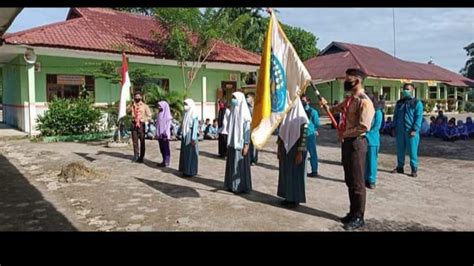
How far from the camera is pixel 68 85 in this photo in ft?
51.3

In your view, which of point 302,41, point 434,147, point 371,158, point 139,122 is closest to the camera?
point 371,158

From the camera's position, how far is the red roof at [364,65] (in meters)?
25.3

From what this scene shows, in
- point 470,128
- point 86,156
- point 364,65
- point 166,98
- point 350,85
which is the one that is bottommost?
point 86,156

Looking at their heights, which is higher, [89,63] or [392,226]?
[89,63]

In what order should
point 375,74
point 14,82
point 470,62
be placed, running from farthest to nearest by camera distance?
point 470,62 < point 375,74 < point 14,82

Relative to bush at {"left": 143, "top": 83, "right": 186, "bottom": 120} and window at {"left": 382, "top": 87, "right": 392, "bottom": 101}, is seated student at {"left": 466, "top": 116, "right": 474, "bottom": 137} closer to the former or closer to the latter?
bush at {"left": 143, "top": 83, "right": 186, "bottom": 120}

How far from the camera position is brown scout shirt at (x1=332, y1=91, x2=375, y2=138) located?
15.7ft

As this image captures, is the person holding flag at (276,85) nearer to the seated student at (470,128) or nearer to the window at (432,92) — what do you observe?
the seated student at (470,128)

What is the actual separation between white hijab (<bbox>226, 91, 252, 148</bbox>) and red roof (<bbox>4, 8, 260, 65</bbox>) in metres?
9.72

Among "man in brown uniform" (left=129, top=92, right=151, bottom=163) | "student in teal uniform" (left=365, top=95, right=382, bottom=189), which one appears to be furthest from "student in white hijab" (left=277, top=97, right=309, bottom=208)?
"man in brown uniform" (left=129, top=92, right=151, bottom=163)

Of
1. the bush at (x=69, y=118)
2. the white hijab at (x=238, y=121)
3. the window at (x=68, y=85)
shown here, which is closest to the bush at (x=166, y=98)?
the bush at (x=69, y=118)

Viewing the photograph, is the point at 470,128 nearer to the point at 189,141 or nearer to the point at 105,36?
the point at 189,141

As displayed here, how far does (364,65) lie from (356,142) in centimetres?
2205

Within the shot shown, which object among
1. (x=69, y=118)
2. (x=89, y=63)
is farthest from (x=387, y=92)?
(x=69, y=118)
